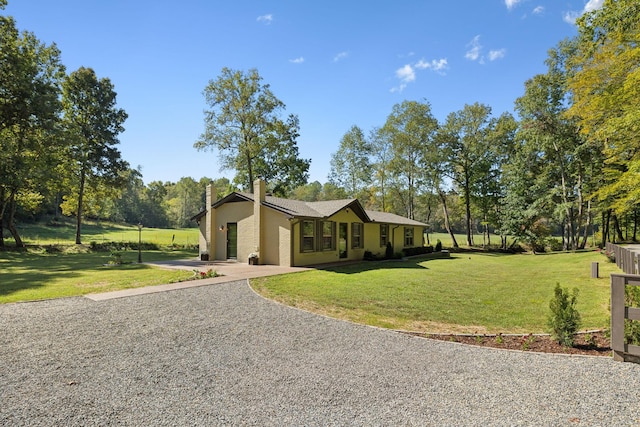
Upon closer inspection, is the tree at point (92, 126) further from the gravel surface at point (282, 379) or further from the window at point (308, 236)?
the gravel surface at point (282, 379)

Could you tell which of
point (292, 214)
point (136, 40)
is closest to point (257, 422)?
point (292, 214)

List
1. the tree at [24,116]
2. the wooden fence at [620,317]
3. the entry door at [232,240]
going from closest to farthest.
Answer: the wooden fence at [620,317], the entry door at [232,240], the tree at [24,116]

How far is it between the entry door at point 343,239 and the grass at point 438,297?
443cm

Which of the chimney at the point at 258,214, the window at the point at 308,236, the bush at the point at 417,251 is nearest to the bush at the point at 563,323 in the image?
the window at the point at 308,236

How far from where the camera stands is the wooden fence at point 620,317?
4.43 m

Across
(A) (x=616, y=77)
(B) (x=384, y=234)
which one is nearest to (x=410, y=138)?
(B) (x=384, y=234)

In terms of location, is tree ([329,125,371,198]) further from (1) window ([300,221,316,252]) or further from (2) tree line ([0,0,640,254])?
(1) window ([300,221,316,252])

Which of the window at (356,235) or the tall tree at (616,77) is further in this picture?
the window at (356,235)

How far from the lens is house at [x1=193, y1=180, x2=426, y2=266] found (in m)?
16.0

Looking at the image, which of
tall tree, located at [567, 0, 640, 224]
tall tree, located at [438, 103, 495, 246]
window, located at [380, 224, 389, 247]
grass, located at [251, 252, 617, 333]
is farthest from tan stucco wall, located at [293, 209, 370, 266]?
tall tree, located at [438, 103, 495, 246]

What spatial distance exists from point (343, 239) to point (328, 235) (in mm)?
1588

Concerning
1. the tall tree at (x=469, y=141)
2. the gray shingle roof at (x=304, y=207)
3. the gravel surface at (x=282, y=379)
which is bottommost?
the gravel surface at (x=282, y=379)

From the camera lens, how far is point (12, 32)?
70.7 feet

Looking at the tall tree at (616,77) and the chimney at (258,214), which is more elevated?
the tall tree at (616,77)
